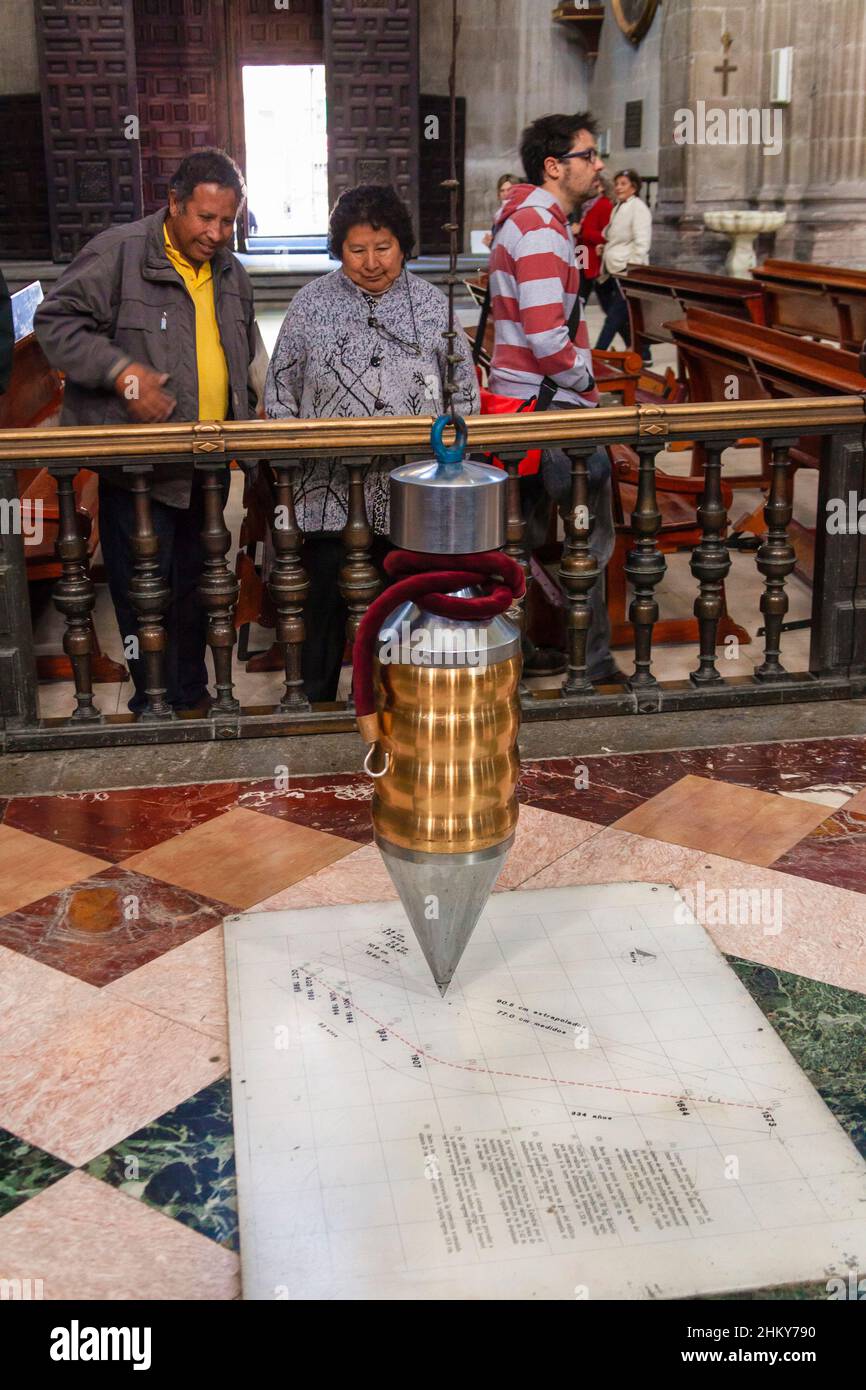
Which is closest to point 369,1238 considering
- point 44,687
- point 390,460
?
point 390,460

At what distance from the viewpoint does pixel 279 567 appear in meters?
3.45

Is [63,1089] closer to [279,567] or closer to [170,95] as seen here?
[279,567]

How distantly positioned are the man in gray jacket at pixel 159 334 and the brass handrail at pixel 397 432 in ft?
0.62

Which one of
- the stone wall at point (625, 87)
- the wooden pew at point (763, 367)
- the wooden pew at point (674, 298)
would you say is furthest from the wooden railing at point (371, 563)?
the stone wall at point (625, 87)

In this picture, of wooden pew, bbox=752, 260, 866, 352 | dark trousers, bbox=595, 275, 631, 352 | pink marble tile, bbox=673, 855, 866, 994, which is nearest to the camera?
pink marble tile, bbox=673, 855, 866, 994

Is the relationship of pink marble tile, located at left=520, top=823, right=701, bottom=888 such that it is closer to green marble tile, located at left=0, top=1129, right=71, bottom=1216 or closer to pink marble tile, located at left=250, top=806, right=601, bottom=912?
pink marble tile, located at left=250, top=806, right=601, bottom=912

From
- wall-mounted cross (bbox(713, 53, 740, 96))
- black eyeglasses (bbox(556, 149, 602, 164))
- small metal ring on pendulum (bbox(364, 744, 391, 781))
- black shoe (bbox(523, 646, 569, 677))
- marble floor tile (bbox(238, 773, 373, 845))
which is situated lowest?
black shoe (bbox(523, 646, 569, 677))

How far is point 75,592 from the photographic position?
11.0 ft

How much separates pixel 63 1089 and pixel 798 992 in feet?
3.67

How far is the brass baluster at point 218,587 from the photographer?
3.32m

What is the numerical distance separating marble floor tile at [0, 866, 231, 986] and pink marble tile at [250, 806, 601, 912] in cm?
14

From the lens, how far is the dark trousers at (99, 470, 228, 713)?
12.2 ft

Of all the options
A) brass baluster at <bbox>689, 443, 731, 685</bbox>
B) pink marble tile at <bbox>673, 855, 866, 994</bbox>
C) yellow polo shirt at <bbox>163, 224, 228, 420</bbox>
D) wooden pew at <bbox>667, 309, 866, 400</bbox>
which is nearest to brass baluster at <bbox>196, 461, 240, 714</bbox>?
yellow polo shirt at <bbox>163, 224, 228, 420</bbox>

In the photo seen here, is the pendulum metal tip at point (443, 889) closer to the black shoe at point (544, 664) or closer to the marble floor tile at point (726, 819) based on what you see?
the marble floor tile at point (726, 819)
